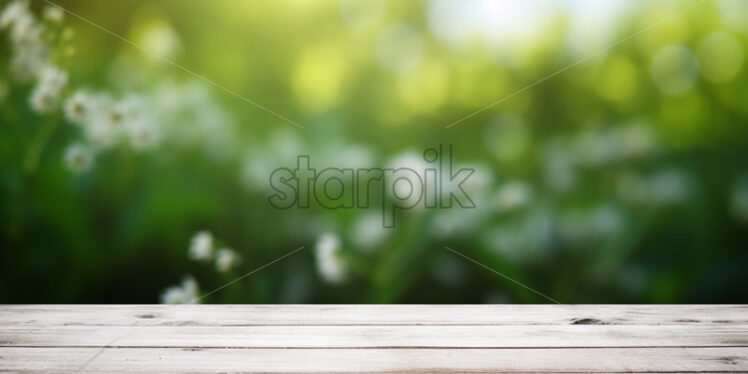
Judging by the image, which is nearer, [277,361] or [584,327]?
[277,361]

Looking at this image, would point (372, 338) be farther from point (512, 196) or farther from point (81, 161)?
point (81, 161)

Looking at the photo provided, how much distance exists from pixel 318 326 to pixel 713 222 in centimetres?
113

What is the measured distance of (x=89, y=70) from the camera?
5.25ft

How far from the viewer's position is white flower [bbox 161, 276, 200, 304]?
1584 millimetres

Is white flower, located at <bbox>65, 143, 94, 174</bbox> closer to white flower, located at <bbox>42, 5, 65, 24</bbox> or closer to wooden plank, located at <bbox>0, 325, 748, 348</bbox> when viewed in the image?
white flower, located at <bbox>42, 5, 65, 24</bbox>

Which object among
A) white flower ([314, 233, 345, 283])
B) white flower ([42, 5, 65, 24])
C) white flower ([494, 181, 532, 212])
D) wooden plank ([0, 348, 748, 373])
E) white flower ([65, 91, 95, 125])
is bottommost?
wooden plank ([0, 348, 748, 373])

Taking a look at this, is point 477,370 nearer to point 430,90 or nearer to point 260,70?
point 430,90

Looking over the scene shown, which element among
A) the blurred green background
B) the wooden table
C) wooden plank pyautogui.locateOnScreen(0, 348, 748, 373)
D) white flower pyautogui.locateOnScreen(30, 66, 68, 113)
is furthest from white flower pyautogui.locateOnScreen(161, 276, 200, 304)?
white flower pyautogui.locateOnScreen(30, 66, 68, 113)

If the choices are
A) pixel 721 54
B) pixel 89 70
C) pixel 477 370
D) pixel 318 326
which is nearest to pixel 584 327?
pixel 477 370

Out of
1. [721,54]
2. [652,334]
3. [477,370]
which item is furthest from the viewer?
[721,54]

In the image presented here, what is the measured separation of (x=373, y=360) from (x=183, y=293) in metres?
0.79

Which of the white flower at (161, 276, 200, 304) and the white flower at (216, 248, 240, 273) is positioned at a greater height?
the white flower at (216, 248, 240, 273)

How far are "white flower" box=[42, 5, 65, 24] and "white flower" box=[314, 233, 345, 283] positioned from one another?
978mm

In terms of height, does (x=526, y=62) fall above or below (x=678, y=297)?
above
